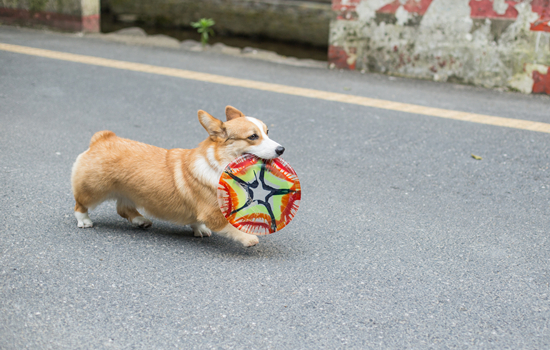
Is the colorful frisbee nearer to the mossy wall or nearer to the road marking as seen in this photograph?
the road marking

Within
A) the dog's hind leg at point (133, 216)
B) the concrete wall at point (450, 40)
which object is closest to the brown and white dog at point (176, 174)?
the dog's hind leg at point (133, 216)

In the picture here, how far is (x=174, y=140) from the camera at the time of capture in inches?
204

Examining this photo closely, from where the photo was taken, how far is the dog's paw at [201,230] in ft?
11.4

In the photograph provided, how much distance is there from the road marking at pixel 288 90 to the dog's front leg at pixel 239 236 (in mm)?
3839

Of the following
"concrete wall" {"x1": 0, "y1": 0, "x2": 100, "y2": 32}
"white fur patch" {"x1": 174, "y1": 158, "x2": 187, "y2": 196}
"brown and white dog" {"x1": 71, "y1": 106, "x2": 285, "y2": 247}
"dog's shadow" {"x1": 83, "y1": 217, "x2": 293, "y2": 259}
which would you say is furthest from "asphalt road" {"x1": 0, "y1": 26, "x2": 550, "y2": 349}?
"concrete wall" {"x1": 0, "y1": 0, "x2": 100, "y2": 32}

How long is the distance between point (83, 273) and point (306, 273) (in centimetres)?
124

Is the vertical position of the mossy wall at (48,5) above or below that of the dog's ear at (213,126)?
above

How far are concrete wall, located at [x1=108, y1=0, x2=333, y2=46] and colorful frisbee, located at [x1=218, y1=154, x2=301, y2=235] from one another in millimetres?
8382

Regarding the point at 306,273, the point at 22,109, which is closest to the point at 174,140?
the point at 22,109

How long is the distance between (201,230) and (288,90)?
13.1 feet

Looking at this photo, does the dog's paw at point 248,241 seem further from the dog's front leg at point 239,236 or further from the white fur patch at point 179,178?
the white fur patch at point 179,178

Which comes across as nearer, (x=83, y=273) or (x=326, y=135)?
(x=83, y=273)

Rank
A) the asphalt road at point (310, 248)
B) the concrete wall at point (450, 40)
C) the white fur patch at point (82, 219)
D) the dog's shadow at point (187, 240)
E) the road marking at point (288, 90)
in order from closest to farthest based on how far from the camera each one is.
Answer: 1. the asphalt road at point (310, 248)
2. the dog's shadow at point (187, 240)
3. the white fur patch at point (82, 219)
4. the road marking at point (288, 90)
5. the concrete wall at point (450, 40)

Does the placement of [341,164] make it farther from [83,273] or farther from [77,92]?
[77,92]
